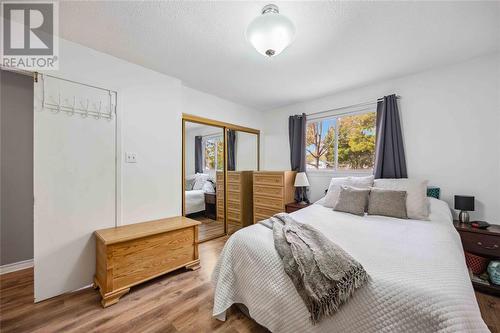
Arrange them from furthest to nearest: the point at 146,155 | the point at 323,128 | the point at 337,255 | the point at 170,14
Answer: the point at 323,128 → the point at 146,155 → the point at 170,14 → the point at 337,255

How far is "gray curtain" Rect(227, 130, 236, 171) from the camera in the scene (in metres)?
3.69

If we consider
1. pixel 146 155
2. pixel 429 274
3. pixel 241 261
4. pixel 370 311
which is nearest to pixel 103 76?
pixel 146 155

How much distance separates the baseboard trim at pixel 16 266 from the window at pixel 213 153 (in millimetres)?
2418

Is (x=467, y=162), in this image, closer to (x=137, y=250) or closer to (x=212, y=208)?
(x=212, y=208)

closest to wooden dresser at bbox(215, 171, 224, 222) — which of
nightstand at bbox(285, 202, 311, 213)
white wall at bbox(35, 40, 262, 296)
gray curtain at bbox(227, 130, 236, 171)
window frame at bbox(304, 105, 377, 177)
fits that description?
gray curtain at bbox(227, 130, 236, 171)

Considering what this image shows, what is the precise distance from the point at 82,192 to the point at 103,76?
1.26m

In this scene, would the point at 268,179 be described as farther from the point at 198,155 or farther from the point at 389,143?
Result: the point at 389,143

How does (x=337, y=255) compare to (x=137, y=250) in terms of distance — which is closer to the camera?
(x=337, y=255)

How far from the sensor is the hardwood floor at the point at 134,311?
1.47m

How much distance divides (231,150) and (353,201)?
225cm

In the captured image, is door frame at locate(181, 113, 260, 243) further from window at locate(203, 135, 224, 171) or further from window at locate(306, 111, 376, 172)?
window at locate(306, 111, 376, 172)

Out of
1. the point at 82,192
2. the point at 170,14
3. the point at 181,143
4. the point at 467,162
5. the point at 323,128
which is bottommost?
the point at 82,192

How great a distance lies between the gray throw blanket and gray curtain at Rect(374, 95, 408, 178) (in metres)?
1.91

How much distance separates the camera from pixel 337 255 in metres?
1.20
